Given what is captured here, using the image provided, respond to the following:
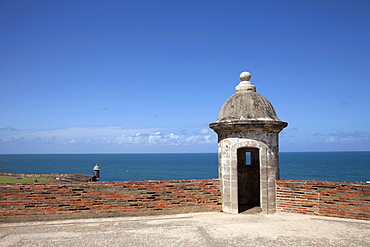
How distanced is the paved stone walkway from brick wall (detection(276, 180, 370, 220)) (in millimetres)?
262

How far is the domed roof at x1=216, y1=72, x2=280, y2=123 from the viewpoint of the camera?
8039 mm

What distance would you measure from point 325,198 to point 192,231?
3.64 meters

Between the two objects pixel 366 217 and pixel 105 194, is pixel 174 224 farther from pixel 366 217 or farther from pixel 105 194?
pixel 366 217

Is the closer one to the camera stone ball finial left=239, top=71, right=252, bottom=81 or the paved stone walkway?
the paved stone walkway

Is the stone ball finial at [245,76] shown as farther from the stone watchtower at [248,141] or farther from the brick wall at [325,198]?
the brick wall at [325,198]

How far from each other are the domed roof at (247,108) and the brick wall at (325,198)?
6.25 feet

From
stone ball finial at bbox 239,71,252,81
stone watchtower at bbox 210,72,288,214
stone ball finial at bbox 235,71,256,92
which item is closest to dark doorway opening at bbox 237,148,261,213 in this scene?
stone watchtower at bbox 210,72,288,214

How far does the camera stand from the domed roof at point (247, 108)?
8.04 meters

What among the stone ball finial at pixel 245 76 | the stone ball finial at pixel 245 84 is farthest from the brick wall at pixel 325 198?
the stone ball finial at pixel 245 76

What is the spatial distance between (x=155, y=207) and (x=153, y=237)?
1878 millimetres

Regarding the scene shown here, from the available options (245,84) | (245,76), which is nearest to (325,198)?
(245,84)

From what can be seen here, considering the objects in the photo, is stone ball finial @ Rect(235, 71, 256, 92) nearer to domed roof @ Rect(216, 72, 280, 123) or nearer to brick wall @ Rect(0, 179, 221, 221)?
domed roof @ Rect(216, 72, 280, 123)

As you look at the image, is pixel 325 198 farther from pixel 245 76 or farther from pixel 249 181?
pixel 245 76

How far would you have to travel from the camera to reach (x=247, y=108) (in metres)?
8.16
